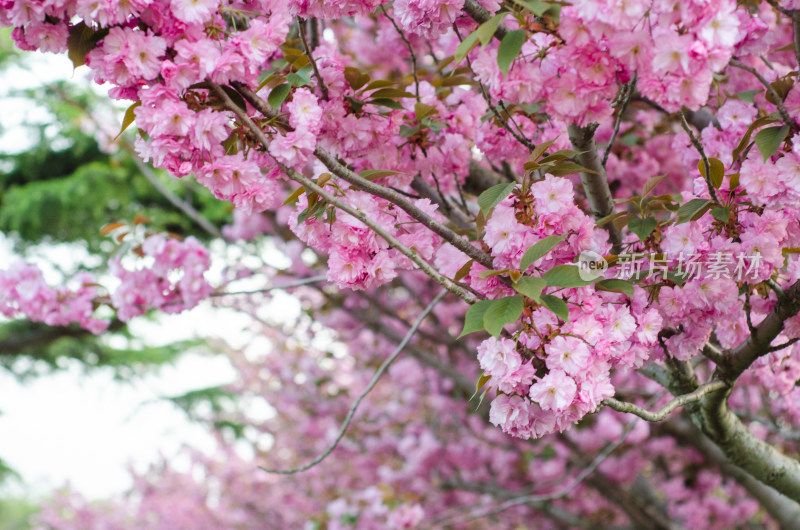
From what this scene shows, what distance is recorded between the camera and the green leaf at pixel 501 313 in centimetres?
91

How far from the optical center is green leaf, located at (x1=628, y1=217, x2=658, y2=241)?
118 cm

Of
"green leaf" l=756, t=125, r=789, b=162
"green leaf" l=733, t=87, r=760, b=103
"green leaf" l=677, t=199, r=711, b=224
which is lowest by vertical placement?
"green leaf" l=677, t=199, r=711, b=224

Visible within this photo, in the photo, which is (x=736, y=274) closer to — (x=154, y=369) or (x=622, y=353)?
(x=622, y=353)

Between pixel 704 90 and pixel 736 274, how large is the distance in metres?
0.42

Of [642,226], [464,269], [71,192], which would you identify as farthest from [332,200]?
[71,192]

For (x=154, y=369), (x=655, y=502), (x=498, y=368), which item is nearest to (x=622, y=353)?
(x=498, y=368)

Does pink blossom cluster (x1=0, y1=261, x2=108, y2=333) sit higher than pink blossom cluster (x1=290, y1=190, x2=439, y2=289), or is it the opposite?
pink blossom cluster (x1=0, y1=261, x2=108, y2=333)

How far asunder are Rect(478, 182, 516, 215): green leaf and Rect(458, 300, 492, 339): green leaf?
172 millimetres

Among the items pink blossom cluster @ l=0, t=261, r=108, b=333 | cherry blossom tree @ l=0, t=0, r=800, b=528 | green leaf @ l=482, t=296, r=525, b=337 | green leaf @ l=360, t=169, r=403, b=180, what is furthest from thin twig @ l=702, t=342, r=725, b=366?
pink blossom cluster @ l=0, t=261, r=108, b=333

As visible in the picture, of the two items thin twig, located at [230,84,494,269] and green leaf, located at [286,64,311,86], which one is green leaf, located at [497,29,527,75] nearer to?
thin twig, located at [230,84,494,269]

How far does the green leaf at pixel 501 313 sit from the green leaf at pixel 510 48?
0.36 m

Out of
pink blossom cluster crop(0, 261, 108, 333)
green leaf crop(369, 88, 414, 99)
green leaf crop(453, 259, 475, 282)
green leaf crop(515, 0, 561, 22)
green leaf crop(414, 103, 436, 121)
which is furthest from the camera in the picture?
pink blossom cluster crop(0, 261, 108, 333)

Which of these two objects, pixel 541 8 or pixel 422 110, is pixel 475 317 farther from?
pixel 422 110

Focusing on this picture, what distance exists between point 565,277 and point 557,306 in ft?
0.18
